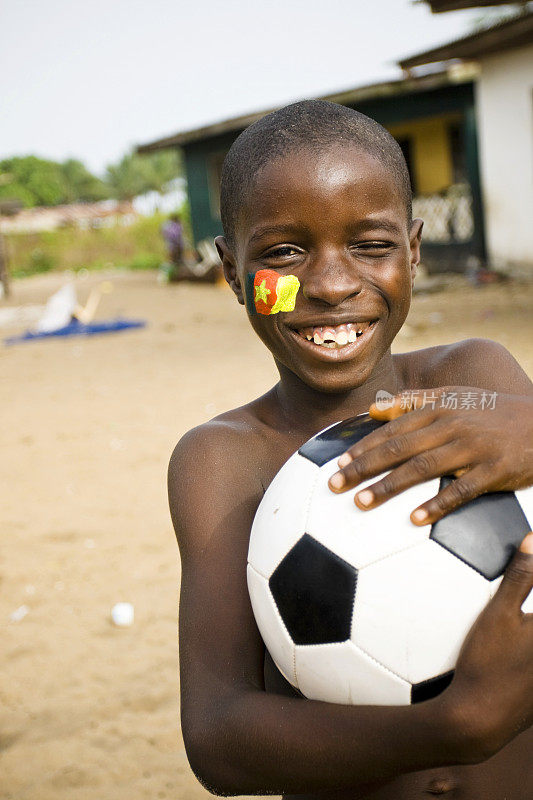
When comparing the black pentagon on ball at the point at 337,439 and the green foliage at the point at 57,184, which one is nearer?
the black pentagon on ball at the point at 337,439

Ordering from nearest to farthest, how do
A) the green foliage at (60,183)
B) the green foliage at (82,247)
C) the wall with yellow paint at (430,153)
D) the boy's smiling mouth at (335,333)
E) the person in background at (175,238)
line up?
the boy's smiling mouth at (335,333) < the wall with yellow paint at (430,153) < the person in background at (175,238) < the green foliage at (82,247) < the green foliage at (60,183)

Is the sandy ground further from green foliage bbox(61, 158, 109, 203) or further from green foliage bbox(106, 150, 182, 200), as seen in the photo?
green foliage bbox(61, 158, 109, 203)

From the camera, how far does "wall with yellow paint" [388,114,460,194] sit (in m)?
17.2

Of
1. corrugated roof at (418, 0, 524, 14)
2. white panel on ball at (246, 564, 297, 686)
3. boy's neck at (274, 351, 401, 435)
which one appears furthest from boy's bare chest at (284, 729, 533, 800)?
corrugated roof at (418, 0, 524, 14)

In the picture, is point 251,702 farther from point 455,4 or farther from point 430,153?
point 430,153

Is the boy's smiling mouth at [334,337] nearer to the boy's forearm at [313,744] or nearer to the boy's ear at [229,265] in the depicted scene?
the boy's ear at [229,265]

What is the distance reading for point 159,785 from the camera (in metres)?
2.39

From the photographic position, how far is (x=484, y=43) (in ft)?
37.4

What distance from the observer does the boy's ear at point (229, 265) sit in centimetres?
175

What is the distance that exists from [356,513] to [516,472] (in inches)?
9.3

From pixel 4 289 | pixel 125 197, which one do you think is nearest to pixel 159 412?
pixel 4 289

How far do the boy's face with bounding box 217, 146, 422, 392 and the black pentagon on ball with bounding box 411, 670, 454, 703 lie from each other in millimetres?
622

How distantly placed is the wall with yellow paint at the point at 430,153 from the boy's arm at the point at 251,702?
16612mm

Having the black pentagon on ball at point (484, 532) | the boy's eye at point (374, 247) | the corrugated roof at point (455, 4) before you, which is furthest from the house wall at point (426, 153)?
the black pentagon on ball at point (484, 532)
